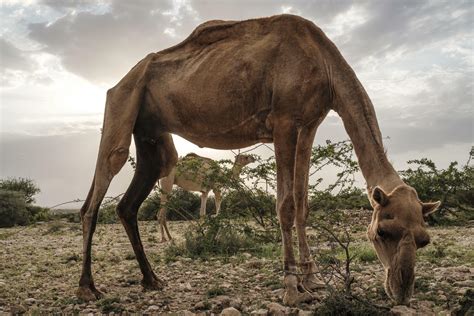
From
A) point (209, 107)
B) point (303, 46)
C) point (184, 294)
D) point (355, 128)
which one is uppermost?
point (303, 46)

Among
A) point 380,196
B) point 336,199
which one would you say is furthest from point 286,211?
point 336,199

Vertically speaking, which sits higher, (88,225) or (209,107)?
(209,107)

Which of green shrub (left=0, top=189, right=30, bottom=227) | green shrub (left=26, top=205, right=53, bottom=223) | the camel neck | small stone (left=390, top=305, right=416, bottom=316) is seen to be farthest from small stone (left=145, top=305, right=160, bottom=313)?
green shrub (left=0, top=189, right=30, bottom=227)

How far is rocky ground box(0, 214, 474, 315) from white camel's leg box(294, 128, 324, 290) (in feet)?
1.34

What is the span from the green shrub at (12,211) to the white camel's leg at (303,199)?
53.7 ft

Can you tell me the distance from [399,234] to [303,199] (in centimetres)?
189

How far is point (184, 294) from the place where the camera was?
557 centimetres

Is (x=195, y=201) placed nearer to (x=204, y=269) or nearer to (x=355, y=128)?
(x=204, y=269)

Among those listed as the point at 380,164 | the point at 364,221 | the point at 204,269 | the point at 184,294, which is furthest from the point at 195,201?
the point at 380,164

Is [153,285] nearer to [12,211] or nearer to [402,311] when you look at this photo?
[402,311]

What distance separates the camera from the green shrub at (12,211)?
19.0 metres

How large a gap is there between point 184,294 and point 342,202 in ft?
17.1

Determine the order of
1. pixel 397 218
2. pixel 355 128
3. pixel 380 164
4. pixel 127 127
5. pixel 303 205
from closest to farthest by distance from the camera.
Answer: pixel 397 218
pixel 380 164
pixel 355 128
pixel 303 205
pixel 127 127

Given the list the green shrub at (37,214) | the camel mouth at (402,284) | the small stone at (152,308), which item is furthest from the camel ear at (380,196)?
the green shrub at (37,214)
